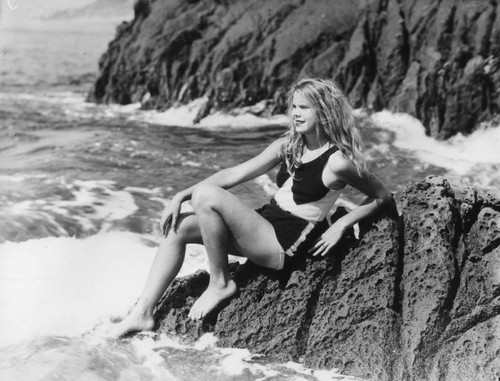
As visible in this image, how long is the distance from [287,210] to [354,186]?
326 mm

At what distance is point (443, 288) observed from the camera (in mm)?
2949

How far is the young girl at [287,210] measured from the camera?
3078 mm

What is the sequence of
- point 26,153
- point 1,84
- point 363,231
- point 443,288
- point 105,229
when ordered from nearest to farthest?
1. point 443,288
2. point 363,231
3. point 105,229
4. point 26,153
5. point 1,84

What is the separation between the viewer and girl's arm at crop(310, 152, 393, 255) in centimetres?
306

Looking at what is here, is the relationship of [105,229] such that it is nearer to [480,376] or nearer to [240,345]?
[240,345]

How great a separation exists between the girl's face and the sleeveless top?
0.43 feet

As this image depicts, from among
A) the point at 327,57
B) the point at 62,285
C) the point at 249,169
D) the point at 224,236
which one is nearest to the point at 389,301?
the point at 224,236

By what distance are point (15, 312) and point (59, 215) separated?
6.29 ft

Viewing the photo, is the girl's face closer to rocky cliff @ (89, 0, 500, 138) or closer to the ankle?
the ankle

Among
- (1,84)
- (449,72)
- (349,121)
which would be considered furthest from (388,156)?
(1,84)

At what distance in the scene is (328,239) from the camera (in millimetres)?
3086

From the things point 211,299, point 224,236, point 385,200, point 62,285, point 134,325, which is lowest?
point 62,285

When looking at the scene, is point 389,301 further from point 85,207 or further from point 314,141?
point 85,207

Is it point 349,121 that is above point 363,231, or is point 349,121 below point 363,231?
above
